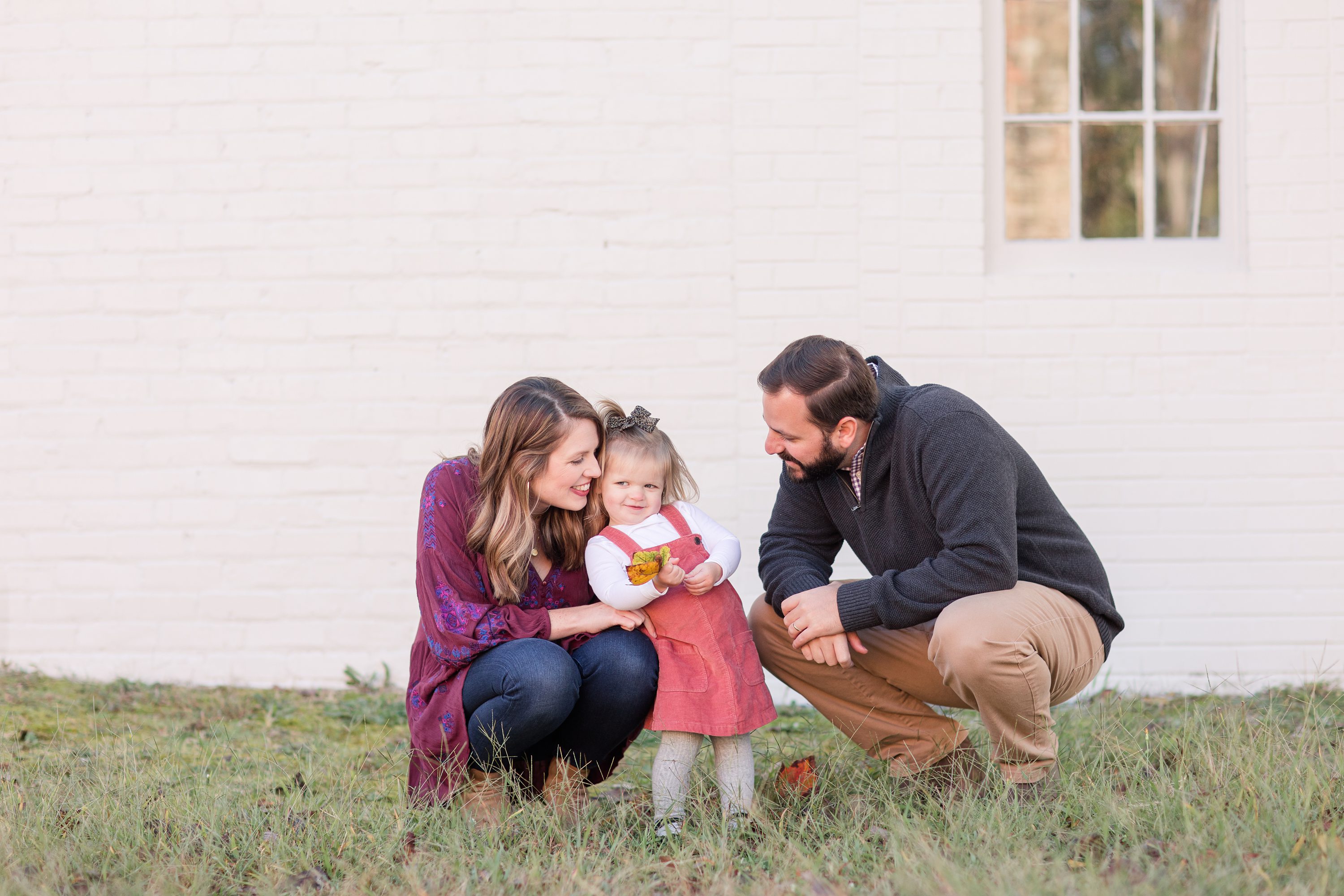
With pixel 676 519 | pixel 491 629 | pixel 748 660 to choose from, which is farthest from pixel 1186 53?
pixel 491 629

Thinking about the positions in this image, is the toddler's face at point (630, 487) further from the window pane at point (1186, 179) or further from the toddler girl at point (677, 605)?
the window pane at point (1186, 179)

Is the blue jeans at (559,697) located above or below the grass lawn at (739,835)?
above

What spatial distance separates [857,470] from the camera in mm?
3035

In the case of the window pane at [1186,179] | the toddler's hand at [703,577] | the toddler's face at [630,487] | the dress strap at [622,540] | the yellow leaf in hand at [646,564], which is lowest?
the toddler's hand at [703,577]

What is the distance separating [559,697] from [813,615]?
710 mm

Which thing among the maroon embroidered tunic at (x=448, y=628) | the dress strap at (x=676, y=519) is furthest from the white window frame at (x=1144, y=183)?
the maroon embroidered tunic at (x=448, y=628)

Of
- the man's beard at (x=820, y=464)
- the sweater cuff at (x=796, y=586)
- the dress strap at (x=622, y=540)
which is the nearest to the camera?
the dress strap at (x=622, y=540)

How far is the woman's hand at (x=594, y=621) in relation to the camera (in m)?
2.87

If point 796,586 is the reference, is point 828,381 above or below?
above

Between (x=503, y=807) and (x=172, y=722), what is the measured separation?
1761mm

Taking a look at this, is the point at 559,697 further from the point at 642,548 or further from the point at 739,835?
the point at 739,835

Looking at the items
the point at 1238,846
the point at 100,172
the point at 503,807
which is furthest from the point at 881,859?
the point at 100,172

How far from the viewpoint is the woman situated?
2.76 metres

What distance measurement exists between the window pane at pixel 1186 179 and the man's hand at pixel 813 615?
7.87 feet
